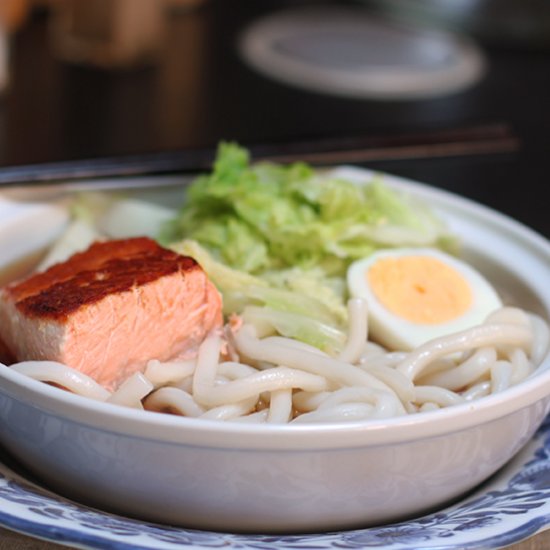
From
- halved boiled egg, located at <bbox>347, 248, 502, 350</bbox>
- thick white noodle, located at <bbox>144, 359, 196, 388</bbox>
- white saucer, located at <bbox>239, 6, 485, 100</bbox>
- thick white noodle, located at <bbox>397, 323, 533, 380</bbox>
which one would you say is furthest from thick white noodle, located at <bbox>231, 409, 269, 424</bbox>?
white saucer, located at <bbox>239, 6, 485, 100</bbox>

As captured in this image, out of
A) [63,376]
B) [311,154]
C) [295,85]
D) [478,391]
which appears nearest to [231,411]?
[63,376]

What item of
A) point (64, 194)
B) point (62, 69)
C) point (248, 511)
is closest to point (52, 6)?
point (62, 69)

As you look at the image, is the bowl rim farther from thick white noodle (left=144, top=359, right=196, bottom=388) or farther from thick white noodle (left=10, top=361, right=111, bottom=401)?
thick white noodle (left=144, top=359, right=196, bottom=388)

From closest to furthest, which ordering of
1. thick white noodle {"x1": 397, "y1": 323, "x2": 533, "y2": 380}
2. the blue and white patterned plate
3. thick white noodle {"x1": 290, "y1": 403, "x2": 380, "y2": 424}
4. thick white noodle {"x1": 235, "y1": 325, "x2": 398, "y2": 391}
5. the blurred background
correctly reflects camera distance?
1. the blue and white patterned plate
2. thick white noodle {"x1": 290, "y1": 403, "x2": 380, "y2": 424}
3. thick white noodle {"x1": 235, "y1": 325, "x2": 398, "y2": 391}
4. thick white noodle {"x1": 397, "y1": 323, "x2": 533, "y2": 380}
5. the blurred background

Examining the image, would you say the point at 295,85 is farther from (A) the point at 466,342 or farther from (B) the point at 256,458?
(B) the point at 256,458

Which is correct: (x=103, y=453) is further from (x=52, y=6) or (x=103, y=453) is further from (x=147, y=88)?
(x=52, y=6)

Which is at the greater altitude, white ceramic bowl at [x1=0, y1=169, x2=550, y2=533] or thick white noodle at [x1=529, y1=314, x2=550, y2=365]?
thick white noodle at [x1=529, y1=314, x2=550, y2=365]
